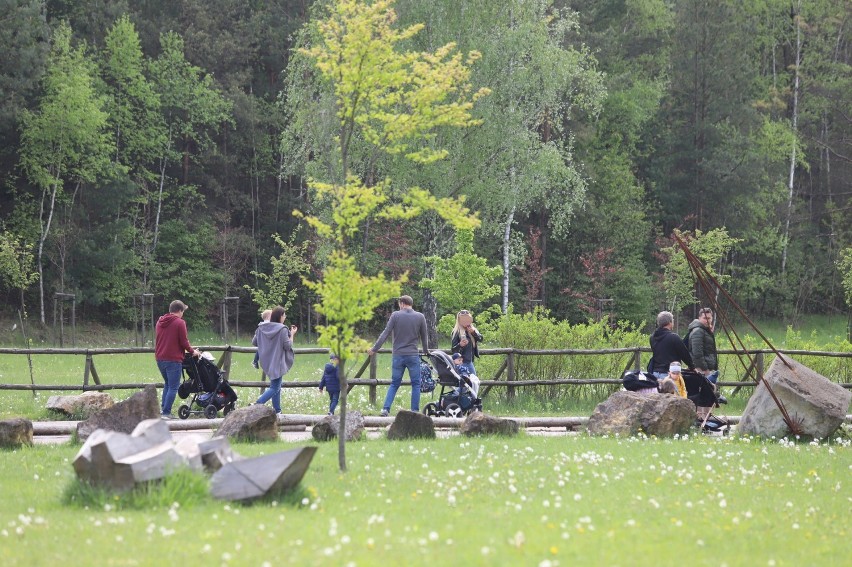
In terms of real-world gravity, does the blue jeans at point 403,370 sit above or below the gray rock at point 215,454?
below

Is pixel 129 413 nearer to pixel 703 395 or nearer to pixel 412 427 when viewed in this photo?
pixel 412 427

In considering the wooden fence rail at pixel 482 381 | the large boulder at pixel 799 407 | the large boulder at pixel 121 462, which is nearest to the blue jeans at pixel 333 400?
the wooden fence rail at pixel 482 381

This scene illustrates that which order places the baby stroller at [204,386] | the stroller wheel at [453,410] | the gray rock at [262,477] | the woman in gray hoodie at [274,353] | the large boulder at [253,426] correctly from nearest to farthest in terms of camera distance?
the gray rock at [262,477], the large boulder at [253,426], the woman in gray hoodie at [274,353], the baby stroller at [204,386], the stroller wheel at [453,410]

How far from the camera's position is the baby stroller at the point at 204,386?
17.9m

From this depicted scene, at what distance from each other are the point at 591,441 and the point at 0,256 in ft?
109

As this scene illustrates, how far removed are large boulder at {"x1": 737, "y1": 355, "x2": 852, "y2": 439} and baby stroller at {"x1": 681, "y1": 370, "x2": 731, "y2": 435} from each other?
3.60 ft

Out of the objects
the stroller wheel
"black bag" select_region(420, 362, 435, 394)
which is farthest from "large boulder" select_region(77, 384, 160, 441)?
"black bag" select_region(420, 362, 435, 394)

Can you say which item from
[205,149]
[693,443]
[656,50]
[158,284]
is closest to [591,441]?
[693,443]

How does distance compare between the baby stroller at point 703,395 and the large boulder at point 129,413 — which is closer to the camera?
the large boulder at point 129,413

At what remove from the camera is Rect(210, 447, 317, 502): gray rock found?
939 centimetres

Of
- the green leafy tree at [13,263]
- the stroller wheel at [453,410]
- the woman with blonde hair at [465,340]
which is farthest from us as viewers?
the green leafy tree at [13,263]

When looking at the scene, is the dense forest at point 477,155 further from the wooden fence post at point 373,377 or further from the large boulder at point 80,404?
the large boulder at point 80,404

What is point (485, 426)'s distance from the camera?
14945mm

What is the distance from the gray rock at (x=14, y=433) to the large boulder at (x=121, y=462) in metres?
4.77
